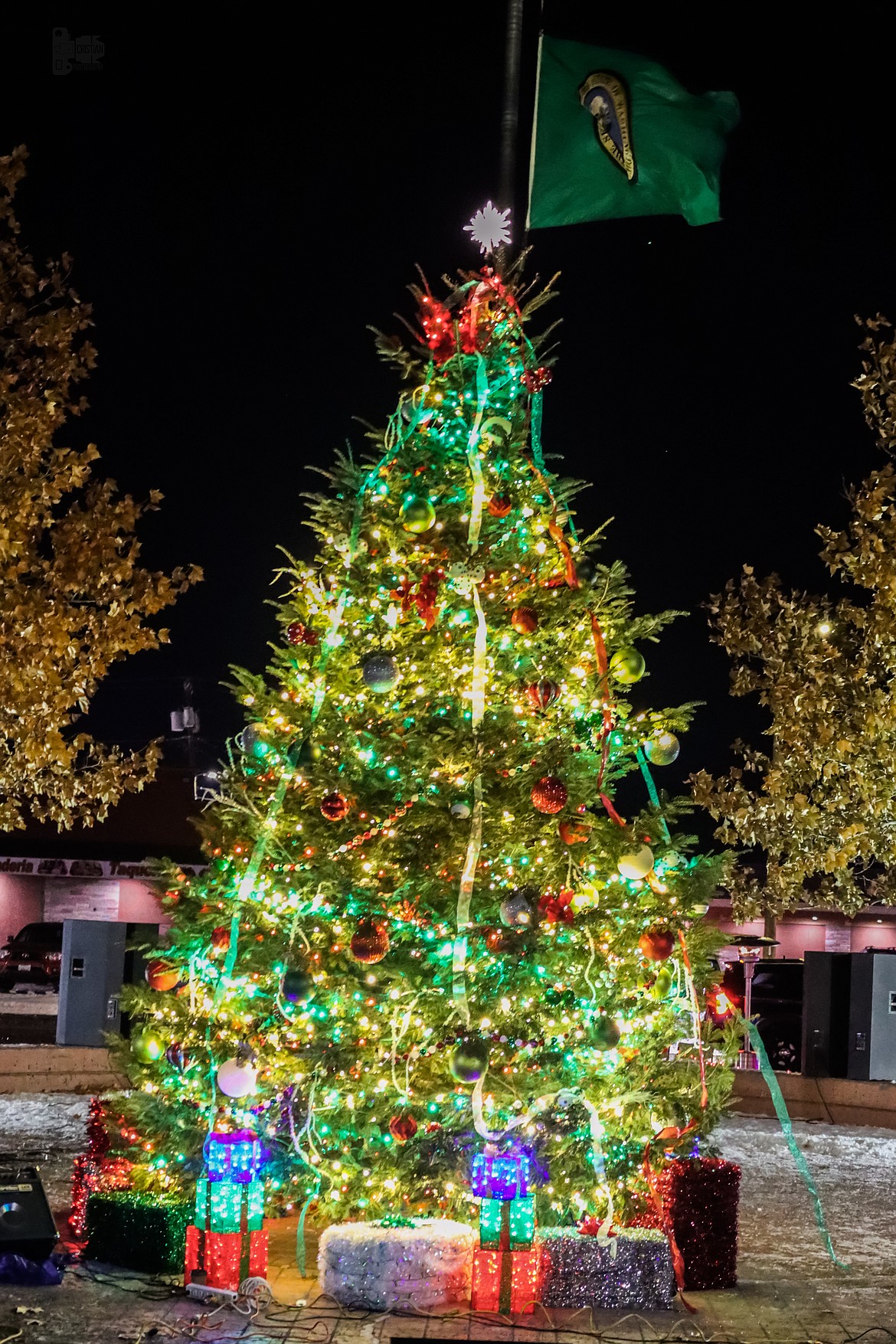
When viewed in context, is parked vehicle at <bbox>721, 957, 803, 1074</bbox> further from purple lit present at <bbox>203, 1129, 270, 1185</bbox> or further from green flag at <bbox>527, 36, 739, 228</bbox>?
purple lit present at <bbox>203, 1129, 270, 1185</bbox>

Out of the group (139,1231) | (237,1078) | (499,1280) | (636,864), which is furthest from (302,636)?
(499,1280)

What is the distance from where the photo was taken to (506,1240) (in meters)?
5.88

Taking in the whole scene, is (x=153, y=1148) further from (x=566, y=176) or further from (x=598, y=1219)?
(x=566, y=176)

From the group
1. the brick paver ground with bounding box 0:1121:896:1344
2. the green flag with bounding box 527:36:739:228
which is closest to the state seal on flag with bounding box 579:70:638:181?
the green flag with bounding box 527:36:739:228

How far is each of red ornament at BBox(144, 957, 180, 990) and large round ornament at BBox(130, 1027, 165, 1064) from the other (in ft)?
0.69

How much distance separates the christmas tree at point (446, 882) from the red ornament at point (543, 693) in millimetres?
12

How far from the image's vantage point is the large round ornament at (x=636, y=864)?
628cm

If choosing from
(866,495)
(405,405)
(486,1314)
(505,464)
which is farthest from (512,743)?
A: (866,495)

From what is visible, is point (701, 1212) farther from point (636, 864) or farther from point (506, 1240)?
point (636, 864)

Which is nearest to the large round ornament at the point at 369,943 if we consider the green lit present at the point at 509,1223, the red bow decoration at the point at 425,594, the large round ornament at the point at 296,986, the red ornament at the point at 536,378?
the large round ornament at the point at 296,986

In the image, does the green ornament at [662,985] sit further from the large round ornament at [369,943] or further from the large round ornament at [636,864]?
the large round ornament at [369,943]

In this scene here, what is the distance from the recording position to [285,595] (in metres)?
7.77

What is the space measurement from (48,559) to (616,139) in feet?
25.1

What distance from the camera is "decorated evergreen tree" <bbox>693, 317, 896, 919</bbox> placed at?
14.3 meters
